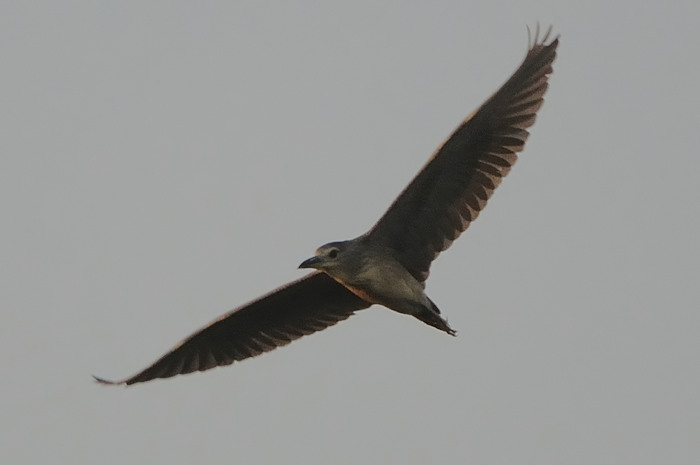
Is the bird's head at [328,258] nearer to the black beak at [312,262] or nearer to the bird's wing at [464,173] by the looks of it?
the black beak at [312,262]

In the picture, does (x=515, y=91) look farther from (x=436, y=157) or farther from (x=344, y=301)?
(x=344, y=301)

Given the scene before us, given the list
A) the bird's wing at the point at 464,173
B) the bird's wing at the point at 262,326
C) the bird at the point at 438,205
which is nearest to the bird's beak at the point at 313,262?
the bird at the point at 438,205

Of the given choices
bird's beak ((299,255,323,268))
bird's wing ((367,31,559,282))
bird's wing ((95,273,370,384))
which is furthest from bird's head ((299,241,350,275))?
bird's wing ((95,273,370,384))

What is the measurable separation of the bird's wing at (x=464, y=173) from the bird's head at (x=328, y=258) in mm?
381

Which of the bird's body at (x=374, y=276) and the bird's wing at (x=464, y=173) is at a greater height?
the bird's wing at (x=464, y=173)

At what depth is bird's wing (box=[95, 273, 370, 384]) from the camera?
16469 millimetres

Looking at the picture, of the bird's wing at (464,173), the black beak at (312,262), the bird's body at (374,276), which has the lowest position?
the black beak at (312,262)

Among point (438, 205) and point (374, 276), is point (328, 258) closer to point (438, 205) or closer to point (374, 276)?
point (374, 276)

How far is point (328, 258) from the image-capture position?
1490cm

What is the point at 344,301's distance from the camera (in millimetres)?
16531

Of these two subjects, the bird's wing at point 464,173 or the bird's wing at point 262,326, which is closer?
the bird's wing at point 464,173

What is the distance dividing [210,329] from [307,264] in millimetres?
2333

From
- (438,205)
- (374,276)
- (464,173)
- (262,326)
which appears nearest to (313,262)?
(374,276)

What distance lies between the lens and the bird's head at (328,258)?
14.9m
